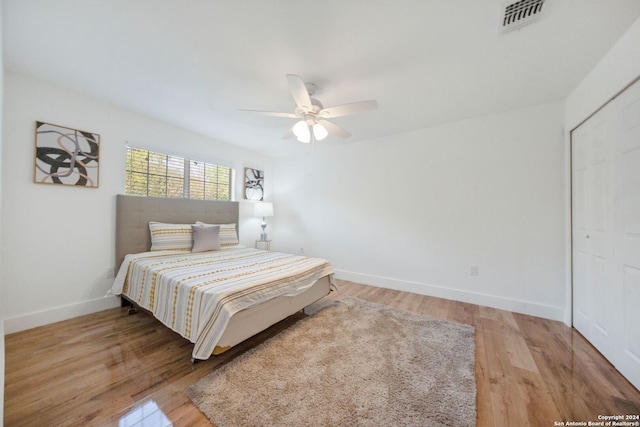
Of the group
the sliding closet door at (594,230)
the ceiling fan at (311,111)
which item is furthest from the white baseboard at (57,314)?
the sliding closet door at (594,230)

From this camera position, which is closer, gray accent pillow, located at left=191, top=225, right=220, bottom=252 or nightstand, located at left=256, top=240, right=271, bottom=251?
gray accent pillow, located at left=191, top=225, right=220, bottom=252

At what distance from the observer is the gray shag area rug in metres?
1.24

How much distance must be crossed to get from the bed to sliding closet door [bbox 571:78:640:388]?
7.64ft

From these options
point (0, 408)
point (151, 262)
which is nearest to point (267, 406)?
point (0, 408)

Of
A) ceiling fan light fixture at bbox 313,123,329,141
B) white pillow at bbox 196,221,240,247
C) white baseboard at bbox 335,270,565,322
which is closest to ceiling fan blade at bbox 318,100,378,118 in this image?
ceiling fan light fixture at bbox 313,123,329,141

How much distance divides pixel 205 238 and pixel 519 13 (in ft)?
11.9

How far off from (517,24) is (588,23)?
457 millimetres

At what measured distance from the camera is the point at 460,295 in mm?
2922

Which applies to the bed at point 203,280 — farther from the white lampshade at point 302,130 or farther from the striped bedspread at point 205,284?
the white lampshade at point 302,130

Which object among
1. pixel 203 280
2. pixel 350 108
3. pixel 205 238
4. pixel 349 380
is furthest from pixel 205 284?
pixel 350 108

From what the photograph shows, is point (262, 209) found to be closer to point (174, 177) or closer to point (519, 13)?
point (174, 177)

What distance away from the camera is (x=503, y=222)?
8.86 feet

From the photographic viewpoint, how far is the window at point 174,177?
2914 mm

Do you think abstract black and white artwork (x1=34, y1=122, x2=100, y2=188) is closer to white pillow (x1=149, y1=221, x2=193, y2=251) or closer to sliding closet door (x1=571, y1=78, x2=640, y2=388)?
white pillow (x1=149, y1=221, x2=193, y2=251)
